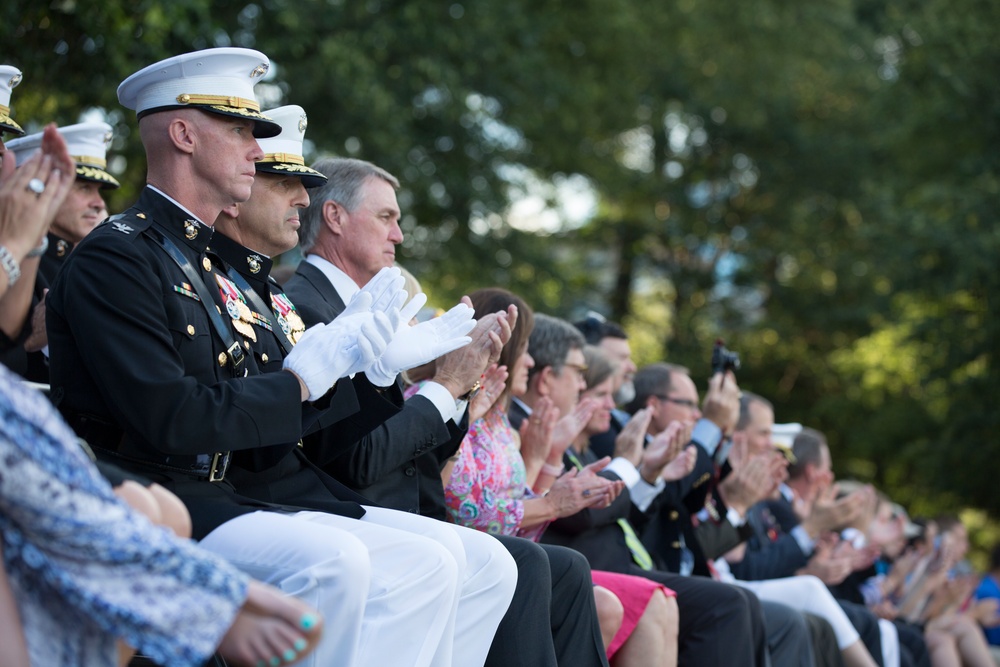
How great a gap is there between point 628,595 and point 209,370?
2.33m

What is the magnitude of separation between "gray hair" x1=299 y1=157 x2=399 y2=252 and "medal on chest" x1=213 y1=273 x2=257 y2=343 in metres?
1.14

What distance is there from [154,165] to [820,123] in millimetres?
19208

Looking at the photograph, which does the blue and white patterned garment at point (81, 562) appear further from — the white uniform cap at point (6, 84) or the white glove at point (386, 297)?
the white uniform cap at point (6, 84)

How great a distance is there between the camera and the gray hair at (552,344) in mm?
5855

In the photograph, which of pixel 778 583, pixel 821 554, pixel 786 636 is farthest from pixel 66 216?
pixel 821 554

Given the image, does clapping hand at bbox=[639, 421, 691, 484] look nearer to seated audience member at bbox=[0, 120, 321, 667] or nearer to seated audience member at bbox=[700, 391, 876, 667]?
seated audience member at bbox=[700, 391, 876, 667]

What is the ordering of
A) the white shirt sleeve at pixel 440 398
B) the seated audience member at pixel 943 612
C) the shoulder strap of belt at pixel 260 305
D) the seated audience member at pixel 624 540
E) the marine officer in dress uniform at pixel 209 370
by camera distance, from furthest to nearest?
the seated audience member at pixel 943 612, the seated audience member at pixel 624 540, the white shirt sleeve at pixel 440 398, the shoulder strap of belt at pixel 260 305, the marine officer in dress uniform at pixel 209 370

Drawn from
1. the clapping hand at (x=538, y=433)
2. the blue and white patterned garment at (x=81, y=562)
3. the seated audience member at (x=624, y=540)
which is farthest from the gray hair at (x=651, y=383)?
the blue and white patterned garment at (x=81, y=562)

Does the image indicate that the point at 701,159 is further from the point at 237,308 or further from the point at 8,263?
the point at 8,263

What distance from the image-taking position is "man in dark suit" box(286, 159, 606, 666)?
4121mm

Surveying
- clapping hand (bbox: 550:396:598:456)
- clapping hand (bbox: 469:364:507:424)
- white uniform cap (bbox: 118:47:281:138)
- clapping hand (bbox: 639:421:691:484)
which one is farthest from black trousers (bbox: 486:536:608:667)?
white uniform cap (bbox: 118:47:281:138)

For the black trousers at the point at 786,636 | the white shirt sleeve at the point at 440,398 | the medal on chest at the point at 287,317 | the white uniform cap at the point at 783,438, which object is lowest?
the black trousers at the point at 786,636

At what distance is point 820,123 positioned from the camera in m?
21.4

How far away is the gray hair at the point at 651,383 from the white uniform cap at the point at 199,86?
3.97m
